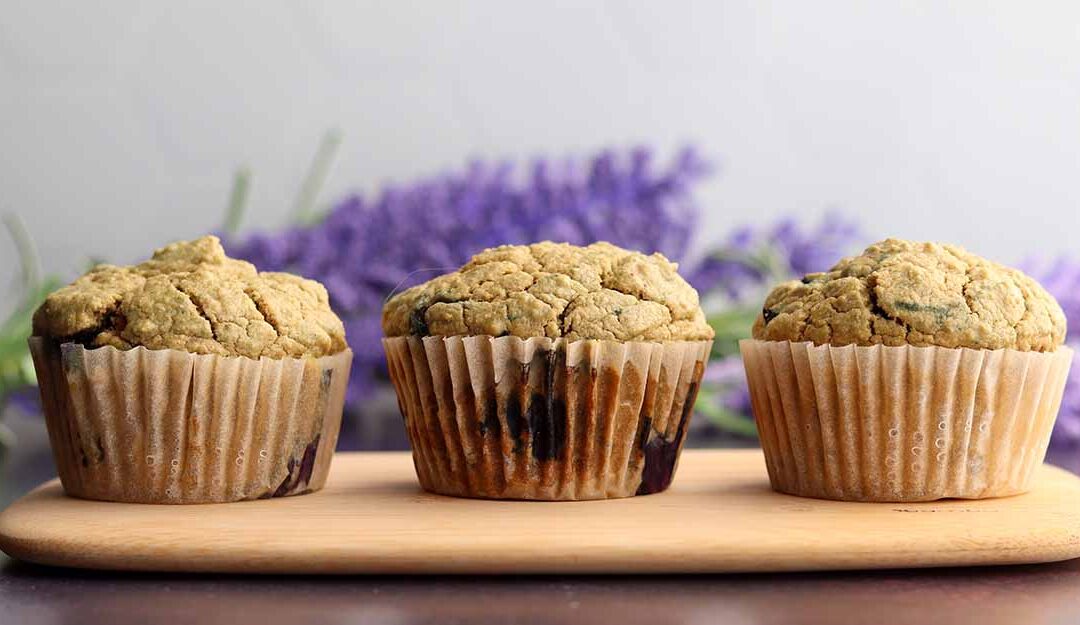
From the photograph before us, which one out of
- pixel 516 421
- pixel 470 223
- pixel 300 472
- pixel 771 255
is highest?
pixel 470 223

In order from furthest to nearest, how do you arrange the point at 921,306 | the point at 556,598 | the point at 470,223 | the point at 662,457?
the point at 470,223 < the point at 662,457 < the point at 921,306 < the point at 556,598

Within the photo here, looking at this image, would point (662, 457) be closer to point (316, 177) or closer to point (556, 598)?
point (556, 598)

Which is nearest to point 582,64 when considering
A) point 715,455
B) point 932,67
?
point 932,67

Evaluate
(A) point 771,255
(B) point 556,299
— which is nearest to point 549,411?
(B) point 556,299

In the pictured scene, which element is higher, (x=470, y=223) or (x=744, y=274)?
(x=470, y=223)

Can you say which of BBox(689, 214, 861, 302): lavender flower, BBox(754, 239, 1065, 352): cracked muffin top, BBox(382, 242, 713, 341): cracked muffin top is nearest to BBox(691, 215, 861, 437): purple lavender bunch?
BBox(689, 214, 861, 302): lavender flower

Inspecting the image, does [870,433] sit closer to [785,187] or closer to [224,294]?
[224,294]
